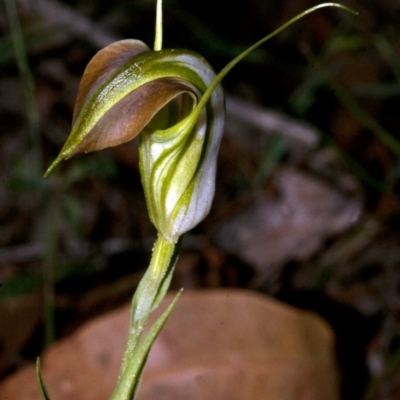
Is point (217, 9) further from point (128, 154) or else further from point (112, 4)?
point (128, 154)

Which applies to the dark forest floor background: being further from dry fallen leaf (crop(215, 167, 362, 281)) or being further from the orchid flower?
the orchid flower

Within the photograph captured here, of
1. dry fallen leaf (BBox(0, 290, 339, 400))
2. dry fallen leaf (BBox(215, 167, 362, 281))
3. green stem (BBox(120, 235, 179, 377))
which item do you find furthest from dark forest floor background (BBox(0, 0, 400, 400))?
green stem (BBox(120, 235, 179, 377))

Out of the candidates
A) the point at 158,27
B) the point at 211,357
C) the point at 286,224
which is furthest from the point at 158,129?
the point at 286,224

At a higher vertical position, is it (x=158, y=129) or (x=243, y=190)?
(x=158, y=129)

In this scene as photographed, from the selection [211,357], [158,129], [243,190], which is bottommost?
[243,190]

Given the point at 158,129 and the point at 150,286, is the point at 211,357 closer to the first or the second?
the point at 150,286
